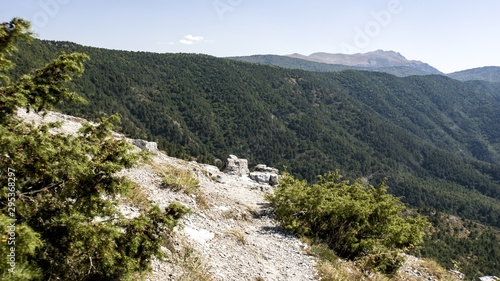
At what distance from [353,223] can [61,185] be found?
11263 millimetres

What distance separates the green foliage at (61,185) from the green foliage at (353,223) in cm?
901

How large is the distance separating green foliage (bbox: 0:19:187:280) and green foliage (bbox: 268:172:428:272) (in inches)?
355

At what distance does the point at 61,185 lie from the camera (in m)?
5.01

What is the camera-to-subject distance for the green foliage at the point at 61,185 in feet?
14.8

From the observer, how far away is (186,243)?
366 inches

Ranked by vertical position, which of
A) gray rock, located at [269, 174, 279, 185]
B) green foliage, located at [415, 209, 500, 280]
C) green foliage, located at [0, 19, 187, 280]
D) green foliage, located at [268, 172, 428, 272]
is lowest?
green foliage, located at [415, 209, 500, 280]

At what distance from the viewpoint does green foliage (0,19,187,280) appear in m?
4.50

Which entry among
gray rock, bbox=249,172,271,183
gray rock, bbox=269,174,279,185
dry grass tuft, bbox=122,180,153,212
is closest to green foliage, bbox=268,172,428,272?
dry grass tuft, bbox=122,180,153,212

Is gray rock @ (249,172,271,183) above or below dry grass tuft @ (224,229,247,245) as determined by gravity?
below

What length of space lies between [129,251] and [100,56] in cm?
19135

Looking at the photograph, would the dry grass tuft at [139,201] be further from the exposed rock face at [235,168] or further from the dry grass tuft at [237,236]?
the exposed rock face at [235,168]

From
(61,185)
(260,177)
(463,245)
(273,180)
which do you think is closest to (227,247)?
(61,185)

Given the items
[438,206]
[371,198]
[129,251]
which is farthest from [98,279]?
[438,206]

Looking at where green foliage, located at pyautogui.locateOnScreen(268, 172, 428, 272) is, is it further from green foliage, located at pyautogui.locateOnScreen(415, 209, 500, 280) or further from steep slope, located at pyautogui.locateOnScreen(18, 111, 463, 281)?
green foliage, located at pyautogui.locateOnScreen(415, 209, 500, 280)
